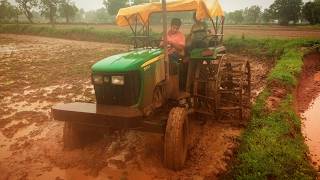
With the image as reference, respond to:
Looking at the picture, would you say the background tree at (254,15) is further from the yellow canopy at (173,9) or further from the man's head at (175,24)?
the man's head at (175,24)

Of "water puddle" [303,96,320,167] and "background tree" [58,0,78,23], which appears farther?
"background tree" [58,0,78,23]

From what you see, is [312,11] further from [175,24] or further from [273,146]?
[273,146]

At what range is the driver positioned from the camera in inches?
260

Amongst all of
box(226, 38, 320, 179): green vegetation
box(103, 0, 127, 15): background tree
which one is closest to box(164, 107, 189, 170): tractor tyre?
box(226, 38, 320, 179): green vegetation

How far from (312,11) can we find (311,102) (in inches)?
1420

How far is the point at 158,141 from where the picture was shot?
666 centimetres

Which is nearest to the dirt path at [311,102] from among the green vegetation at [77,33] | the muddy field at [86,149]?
the muddy field at [86,149]

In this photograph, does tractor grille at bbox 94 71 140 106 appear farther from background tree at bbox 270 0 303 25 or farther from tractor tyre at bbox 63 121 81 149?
background tree at bbox 270 0 303 25

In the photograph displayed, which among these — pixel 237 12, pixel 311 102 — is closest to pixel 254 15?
pixel 237 12

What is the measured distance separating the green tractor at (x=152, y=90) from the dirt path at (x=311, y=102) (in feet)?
5.27

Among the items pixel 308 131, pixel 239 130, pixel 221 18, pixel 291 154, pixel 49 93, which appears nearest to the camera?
pixel 291 154

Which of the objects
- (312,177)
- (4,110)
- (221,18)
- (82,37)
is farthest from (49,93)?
(82,37)

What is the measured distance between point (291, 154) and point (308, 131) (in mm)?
2267

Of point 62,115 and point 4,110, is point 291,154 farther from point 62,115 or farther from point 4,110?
point 4,110
